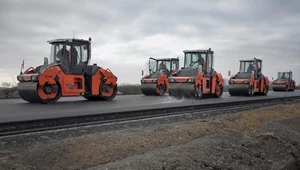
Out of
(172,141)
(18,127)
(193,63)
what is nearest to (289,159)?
(172,141)

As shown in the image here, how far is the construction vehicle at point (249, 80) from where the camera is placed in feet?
84.6

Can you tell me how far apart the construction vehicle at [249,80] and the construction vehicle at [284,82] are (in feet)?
41.3

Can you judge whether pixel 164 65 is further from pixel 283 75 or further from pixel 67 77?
pixel 283 75

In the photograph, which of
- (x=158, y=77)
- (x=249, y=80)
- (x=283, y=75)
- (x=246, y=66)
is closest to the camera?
(x=158, y=77)

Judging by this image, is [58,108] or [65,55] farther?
[65,55]

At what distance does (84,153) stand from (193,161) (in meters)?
1.85

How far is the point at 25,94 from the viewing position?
14.4 metres

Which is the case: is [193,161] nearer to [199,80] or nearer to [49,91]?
[49,91]

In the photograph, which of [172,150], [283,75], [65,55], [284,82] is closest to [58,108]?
[65,55]

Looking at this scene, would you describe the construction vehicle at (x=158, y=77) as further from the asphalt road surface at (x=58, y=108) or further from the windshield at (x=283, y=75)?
the windshield at (x=283, y=75)

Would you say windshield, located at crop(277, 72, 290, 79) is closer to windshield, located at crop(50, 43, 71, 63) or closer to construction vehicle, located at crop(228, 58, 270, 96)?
construction vehicle, located at crop(228, 58, 270, 96)

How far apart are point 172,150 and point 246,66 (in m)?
23.4

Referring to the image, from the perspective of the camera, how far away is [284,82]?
40875 mm

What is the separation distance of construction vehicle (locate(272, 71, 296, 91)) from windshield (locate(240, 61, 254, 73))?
14548mm
